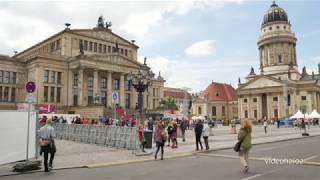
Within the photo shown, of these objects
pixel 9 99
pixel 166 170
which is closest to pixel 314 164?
pixel 166 170

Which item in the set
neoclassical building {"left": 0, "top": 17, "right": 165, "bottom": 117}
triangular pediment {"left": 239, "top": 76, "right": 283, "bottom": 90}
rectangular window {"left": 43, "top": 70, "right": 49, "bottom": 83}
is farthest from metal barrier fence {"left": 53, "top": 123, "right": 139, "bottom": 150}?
triangular pediment {"left": 239, "top": 76, "right": 283, "bottom": 90}

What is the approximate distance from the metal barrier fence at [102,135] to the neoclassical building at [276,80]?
91.0 meters

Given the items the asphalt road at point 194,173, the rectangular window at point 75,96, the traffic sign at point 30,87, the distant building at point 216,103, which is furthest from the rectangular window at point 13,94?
the distant building at point 216,103

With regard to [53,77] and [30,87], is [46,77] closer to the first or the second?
[53,77]

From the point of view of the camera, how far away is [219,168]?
13.7 m

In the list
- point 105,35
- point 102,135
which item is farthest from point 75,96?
point 102,135

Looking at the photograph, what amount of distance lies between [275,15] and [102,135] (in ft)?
370

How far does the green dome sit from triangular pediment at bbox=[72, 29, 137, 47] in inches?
2392

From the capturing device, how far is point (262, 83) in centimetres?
11512

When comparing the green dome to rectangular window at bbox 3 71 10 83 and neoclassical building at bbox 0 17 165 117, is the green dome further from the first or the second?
rectangular window at bbox 3 71 10 83

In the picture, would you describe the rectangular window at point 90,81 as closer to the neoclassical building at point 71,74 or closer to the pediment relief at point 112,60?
the neoclassical building at point 71,74

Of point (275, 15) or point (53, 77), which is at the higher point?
point (275, 15)

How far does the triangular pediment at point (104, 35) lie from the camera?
7461cm

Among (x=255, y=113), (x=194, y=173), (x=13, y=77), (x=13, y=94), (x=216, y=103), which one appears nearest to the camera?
(x=194, y=173)
